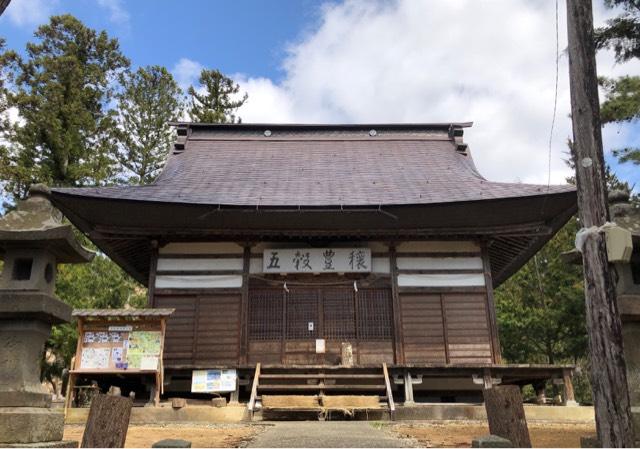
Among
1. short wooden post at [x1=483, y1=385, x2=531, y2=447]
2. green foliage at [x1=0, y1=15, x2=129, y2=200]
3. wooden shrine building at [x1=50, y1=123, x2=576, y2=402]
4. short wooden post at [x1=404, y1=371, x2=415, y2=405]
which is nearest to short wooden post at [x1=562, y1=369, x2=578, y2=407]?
wooden shrine building at [x1=50, y1=123, x2=576, y2=402]

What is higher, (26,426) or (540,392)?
(26,426)

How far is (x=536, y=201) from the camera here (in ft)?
35.0

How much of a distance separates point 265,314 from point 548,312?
14059 millimetres

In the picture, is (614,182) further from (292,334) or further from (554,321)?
(292,334)

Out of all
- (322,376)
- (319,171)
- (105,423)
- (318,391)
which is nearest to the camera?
(105,423)

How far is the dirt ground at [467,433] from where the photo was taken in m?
5.70

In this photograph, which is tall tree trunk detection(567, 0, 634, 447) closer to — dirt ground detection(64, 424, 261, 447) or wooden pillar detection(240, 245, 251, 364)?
dirt ground detection(64, 424, 261, 447)

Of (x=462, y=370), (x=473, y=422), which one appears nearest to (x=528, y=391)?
(x=462, y=370)

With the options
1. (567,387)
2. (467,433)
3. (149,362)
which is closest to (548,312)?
(567,387)

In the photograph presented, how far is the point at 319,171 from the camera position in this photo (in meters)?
14.8

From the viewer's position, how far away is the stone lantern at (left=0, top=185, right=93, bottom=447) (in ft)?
16.2

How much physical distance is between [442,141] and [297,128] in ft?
16.2

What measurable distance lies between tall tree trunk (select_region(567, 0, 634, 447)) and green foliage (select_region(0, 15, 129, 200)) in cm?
2040

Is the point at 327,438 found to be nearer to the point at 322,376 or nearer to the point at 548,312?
the point at 322,376
